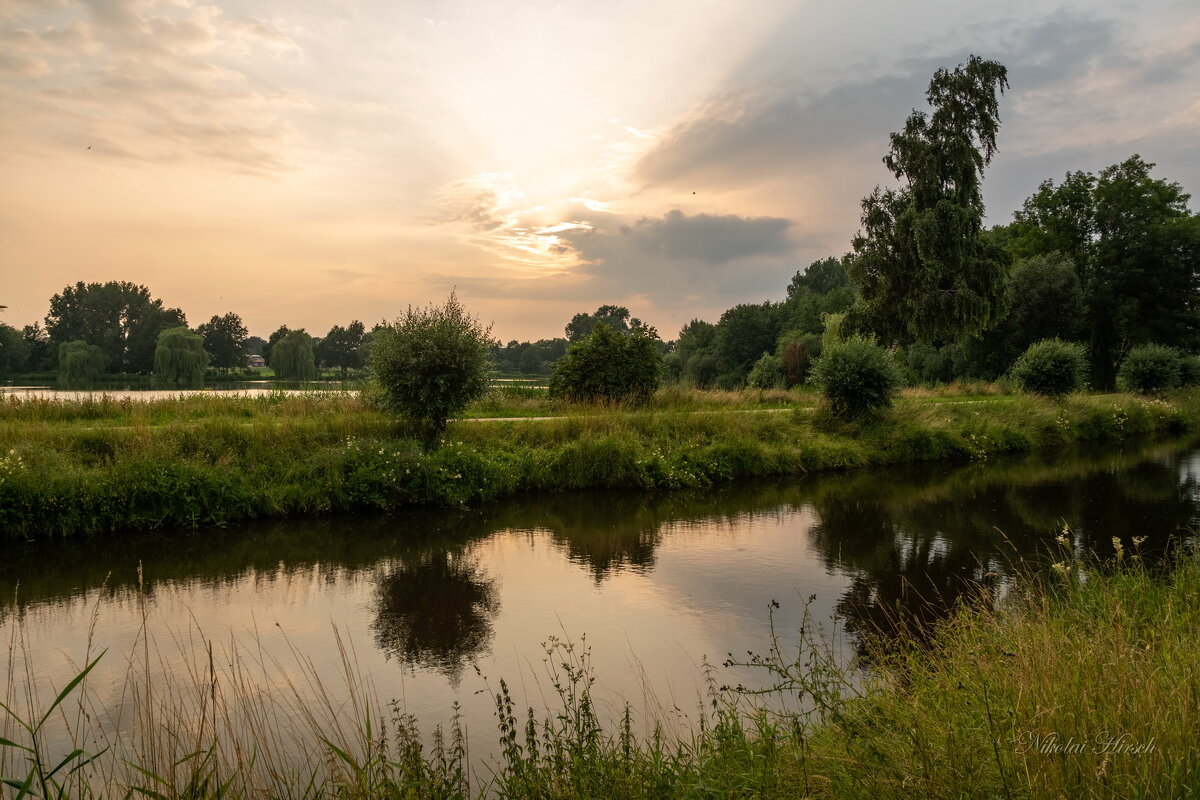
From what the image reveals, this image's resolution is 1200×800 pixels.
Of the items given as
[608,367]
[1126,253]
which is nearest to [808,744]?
[608,367]

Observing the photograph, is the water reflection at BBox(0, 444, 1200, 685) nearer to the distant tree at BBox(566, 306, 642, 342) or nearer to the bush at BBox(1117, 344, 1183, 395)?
the bush at BBox(1117, 344, 1183, 395)

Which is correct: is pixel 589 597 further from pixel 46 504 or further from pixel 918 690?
pixel 46 504

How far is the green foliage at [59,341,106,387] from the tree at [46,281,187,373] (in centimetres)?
374

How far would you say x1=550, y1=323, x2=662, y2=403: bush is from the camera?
22906 millimetres

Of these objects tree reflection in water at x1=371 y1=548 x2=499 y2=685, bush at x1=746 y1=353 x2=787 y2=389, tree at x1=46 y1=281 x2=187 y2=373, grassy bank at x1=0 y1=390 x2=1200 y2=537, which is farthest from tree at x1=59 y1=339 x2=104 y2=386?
bush at x1=746 y1=353 x2=787 y2=389

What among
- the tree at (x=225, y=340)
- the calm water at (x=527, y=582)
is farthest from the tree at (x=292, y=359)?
the calm water at (x=527, y=582)

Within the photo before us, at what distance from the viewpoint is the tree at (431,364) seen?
15484 millimetres

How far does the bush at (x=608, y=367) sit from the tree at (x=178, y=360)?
69.6 feet

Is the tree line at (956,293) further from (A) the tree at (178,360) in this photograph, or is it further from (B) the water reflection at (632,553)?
(B) the water reflection at (632,553)

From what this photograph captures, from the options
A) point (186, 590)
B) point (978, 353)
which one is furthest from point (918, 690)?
point (978, 353)

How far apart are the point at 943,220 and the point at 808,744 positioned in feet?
104

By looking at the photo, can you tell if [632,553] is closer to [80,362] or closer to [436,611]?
[436,611]

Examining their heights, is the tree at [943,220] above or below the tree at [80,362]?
above

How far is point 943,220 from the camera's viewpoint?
3091 centimetres
